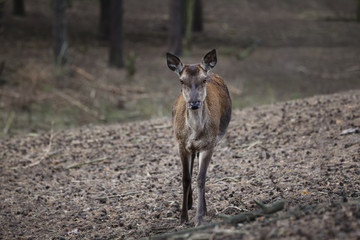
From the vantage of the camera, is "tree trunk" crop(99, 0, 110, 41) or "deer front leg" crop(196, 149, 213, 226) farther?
"tree trunk" crop(99, 0, 110, 41)

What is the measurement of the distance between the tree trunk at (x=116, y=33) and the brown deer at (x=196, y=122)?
12.0 m

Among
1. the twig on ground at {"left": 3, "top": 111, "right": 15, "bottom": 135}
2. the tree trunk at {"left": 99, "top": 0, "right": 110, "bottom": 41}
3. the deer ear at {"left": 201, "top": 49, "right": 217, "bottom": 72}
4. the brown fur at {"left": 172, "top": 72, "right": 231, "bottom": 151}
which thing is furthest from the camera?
the tree trunk at {"left": 99, "top": 0, "right": 110, "bottom": 41}

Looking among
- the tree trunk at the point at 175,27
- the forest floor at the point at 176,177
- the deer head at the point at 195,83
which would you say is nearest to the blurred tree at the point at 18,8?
the tree trunk at the point at 175,27

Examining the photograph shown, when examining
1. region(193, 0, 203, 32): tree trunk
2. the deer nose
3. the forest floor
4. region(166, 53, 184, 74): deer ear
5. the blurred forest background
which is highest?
region(193, 0, 203, 32): tree trunk

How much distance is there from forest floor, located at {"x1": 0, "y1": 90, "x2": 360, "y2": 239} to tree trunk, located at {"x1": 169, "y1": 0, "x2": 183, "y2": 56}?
9.55 m

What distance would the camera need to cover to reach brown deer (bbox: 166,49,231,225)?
5.35 m

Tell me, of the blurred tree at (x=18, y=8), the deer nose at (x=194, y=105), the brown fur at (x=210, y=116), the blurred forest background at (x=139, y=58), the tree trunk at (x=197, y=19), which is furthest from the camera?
the blurred tree at (x=18, y=8)

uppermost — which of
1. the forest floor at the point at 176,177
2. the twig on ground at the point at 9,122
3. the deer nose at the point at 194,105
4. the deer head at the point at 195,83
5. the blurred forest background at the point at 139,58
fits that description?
the blurred forest background at the point at 139,58

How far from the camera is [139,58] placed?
19359 millimetres

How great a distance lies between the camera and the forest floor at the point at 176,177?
14.6ft

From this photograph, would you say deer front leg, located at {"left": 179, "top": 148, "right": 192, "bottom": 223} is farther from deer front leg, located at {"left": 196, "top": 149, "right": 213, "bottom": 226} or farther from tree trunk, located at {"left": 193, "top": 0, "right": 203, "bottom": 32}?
tree trunk, located at {"left": 193, "top": 0, "right": 203, "bottom": 32}

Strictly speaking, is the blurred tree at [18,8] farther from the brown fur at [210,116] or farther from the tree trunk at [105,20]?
the brown fur at [210,116]

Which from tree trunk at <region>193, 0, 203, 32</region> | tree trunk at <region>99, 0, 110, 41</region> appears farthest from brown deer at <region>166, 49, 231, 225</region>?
tree trunk at <region>193, 0, 203, 32</region>

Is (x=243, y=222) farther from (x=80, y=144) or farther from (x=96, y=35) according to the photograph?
(x=96, y=35)
